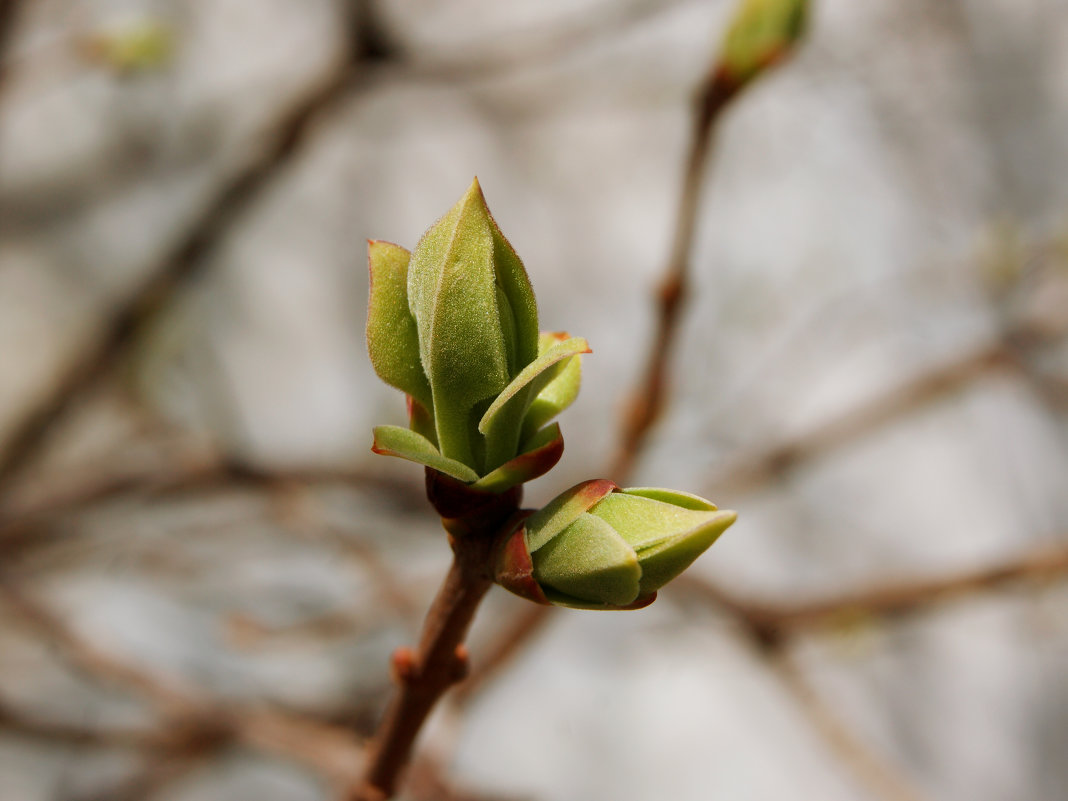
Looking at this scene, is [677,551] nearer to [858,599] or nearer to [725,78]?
[725,78]

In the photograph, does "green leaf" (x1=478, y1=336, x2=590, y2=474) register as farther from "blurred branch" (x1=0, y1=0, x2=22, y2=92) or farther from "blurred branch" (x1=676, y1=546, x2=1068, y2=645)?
"blurred branch" (x1=0, y1=0, x2=22, y2=92)

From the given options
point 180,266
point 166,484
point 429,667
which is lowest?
point 429,667

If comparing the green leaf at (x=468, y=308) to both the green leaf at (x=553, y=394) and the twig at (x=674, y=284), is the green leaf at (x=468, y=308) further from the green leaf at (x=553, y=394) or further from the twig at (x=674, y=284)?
the twig at (x=674, y=284)

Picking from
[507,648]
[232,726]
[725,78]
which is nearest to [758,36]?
[725,78]

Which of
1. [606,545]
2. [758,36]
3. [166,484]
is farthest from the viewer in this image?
[166,484]

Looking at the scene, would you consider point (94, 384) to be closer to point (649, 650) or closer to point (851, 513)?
point (649, 650)

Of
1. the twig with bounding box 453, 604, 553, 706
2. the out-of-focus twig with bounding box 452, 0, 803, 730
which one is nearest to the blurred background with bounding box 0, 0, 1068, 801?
the twig with bounding box 453, 604, 553, 706

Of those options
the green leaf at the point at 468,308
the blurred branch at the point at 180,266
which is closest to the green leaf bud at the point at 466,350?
the green leaf at the point at 468,308
